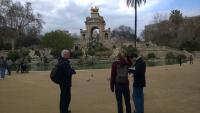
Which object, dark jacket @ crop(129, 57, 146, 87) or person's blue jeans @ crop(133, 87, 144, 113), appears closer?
dark jacket @ crop(129, 57, 146, 87)

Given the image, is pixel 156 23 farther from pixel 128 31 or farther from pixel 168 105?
pixel 168 105

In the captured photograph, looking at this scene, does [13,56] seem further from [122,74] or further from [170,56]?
[122,74]

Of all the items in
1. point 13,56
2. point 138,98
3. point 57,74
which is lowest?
point 138,98

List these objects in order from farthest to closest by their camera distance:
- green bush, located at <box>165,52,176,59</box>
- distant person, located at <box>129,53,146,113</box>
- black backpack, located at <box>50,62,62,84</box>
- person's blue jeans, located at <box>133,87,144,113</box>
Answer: green bush, located at <box>165,52,176,59</box>
black backpack, located at <box>50,62,62,84</box>
person's blue jeans, located at <box>133,87,144,113</box>
distant person, located at <box>129,53,146,113</box>

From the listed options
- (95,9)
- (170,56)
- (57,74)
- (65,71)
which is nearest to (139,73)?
(65,71)

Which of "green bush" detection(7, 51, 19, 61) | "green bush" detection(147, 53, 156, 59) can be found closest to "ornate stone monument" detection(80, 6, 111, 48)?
"green bush" detection(147, 53, 156, 59)

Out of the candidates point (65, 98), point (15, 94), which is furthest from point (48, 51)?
point (65, 98)

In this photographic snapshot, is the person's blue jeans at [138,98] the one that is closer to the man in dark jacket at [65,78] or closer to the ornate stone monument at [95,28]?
the man in dark jacket at [65,78]

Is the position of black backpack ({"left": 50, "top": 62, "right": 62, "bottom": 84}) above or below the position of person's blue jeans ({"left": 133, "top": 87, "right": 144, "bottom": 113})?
above

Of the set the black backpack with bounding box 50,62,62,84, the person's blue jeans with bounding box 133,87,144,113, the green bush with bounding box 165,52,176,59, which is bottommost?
the green bush with bounding box 165,52,176,59

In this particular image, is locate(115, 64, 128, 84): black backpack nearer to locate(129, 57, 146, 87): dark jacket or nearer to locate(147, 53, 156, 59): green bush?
locate(129, 57, 146, 87): dark jacket

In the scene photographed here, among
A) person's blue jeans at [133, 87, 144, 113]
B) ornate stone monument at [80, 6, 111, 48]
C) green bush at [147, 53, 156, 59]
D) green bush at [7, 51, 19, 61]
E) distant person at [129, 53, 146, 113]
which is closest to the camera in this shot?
distant person at [129, 53, 146, 113]

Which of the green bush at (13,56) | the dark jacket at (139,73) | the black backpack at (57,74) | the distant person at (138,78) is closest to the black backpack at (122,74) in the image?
the distant person at (138,78)

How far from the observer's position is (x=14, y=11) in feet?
258
